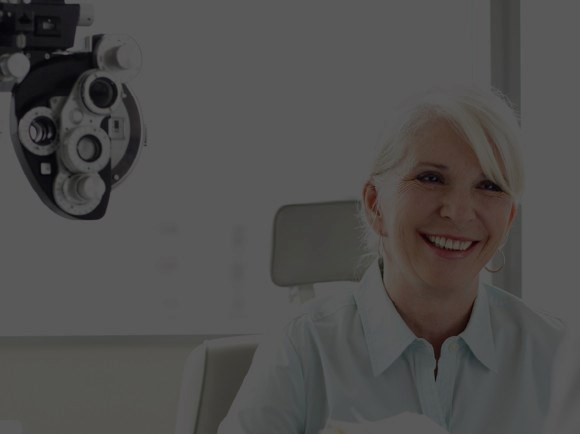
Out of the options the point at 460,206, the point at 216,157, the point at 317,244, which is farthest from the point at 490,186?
the point at 216,157

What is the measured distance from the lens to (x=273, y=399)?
3.97 ft

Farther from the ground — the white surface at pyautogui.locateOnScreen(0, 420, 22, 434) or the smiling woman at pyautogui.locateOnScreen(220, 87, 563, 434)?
the smiling woman at pyautogui.locateOnScreen(220, 87, 563, 434)

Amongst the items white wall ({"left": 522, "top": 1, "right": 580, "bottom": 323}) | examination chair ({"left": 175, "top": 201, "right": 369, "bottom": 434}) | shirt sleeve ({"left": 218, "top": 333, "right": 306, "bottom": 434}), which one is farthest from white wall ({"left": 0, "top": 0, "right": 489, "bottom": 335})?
shirt sleeve ({"left": 218, "top": 333, "right": 306, "bottom": 434})

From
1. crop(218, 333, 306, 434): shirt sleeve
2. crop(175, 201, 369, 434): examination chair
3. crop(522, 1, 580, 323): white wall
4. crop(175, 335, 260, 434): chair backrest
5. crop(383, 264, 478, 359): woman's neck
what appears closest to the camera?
crop(218, 333, 306, 434): shirt sleeve

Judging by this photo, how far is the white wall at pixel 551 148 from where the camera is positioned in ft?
9.20

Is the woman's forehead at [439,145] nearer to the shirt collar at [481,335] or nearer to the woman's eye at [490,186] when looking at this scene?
the woman's eye at [490,186]

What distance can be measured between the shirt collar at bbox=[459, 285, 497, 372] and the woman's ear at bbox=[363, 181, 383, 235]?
0.62 feet

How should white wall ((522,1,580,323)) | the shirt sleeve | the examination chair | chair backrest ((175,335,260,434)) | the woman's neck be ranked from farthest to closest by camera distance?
white wall ((522,1,580,323)), the examination chair, chair backrest ((175,335,260,434)), the woman's neck, the shirt sleeve

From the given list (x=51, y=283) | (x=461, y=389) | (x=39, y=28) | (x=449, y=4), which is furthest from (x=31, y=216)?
(x=461, y=389)

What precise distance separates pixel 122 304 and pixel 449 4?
1474 mm

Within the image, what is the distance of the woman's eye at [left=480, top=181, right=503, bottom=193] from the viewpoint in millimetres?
1260

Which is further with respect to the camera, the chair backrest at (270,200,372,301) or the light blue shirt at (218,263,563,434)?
the chair backrest at (270,200,372,301)

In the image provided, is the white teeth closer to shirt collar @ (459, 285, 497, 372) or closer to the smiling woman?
the smiling woman

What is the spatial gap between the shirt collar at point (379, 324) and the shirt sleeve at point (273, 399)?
0.38 feet
